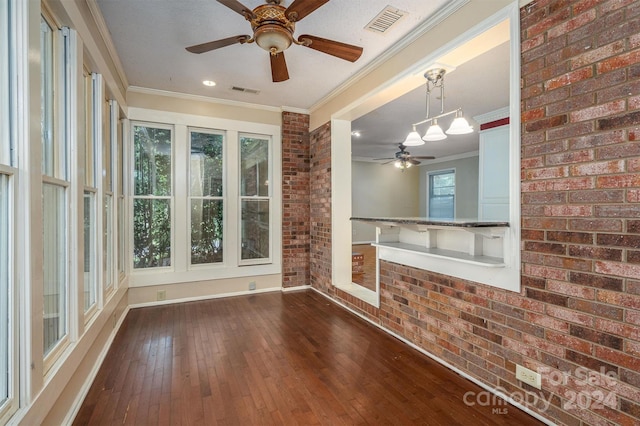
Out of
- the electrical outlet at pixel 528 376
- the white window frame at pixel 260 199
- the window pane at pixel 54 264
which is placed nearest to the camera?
the window pane at pixel 54 264

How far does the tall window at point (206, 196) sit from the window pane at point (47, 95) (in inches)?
95.1

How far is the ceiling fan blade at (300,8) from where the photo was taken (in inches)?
71.0

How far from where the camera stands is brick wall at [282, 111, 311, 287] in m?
4.61

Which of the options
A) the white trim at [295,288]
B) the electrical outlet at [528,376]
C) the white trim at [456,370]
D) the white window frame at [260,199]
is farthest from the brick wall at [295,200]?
the electrical outlet at [528,376]

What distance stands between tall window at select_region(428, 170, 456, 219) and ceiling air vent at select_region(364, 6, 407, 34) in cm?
754

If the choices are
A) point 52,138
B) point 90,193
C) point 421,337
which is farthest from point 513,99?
point 90,193

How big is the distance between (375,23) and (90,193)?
2.71 metres

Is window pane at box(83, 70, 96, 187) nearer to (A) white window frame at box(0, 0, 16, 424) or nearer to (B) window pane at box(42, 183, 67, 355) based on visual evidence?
(B) window pane at box(42, 183, 67, 355)

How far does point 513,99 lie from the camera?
6.24ft

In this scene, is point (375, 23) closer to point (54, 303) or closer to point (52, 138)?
point (52, 138)

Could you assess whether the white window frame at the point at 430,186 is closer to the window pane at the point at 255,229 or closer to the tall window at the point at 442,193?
the tall window at the point at 442,193

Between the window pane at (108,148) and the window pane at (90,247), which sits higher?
the window pane at (108,148)

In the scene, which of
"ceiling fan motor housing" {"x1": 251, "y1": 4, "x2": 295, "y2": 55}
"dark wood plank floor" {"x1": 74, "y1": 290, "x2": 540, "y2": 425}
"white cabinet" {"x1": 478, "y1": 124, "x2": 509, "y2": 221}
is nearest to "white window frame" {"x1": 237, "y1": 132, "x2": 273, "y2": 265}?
"dark wood plank floor" {"x1": 74, "y1": 290, "x2": 540, "y2": 425}

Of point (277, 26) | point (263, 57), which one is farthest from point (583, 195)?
point (263, 57)
